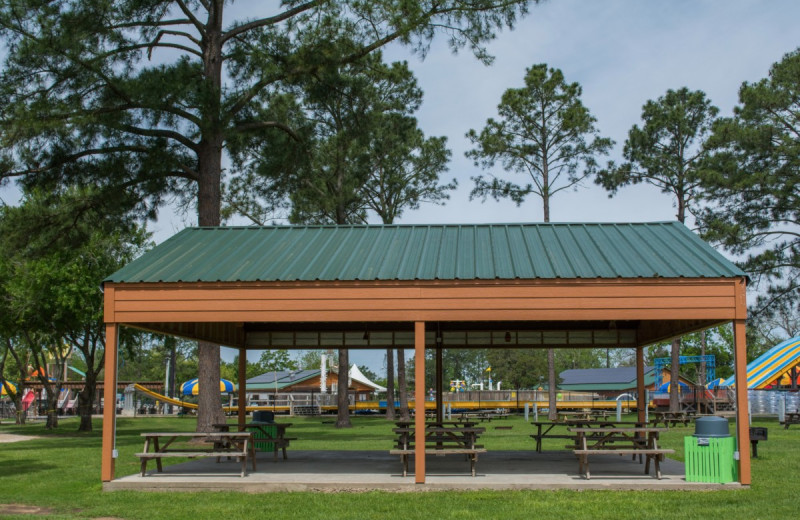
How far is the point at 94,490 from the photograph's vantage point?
1071cm

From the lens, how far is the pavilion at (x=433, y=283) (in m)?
10.3

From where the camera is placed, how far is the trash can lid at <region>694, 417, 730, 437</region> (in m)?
10.2

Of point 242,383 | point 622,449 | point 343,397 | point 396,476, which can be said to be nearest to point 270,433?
point 242,383

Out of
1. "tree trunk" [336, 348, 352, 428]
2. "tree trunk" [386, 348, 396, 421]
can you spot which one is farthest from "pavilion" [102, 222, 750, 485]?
"tree trunk" [386, 348, 396, 421]

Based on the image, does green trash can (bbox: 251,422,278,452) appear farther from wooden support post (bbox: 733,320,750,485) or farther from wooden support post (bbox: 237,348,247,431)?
wooden support post (bbox: 733,320,750,485)

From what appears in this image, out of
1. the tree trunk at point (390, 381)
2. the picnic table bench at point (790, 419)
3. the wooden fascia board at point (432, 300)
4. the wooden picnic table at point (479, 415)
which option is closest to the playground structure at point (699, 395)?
the picnic table bench at point (790, 419)

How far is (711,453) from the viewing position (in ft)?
33.6

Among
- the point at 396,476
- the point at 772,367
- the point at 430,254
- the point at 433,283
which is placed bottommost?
the point at 396,476

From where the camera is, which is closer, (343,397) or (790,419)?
(790,419)

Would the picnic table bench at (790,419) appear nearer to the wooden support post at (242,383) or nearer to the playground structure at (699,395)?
the playground structure at (699,395)

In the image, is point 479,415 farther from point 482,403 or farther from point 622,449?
point 622,449

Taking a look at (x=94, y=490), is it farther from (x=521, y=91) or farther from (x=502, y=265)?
(x=521, y=91)

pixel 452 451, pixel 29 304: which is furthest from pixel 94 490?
pixel 29 304

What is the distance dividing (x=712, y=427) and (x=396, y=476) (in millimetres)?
4288
